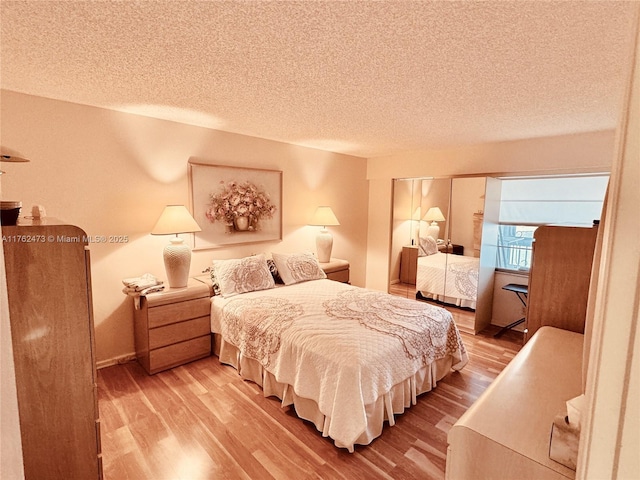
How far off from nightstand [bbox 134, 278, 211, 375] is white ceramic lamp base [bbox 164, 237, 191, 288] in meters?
0.08

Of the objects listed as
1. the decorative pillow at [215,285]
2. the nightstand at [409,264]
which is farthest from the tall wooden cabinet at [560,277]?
the decorative pillow at [215,285]

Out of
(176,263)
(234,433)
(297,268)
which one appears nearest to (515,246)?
(297,268)

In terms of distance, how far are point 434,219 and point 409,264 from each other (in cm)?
81

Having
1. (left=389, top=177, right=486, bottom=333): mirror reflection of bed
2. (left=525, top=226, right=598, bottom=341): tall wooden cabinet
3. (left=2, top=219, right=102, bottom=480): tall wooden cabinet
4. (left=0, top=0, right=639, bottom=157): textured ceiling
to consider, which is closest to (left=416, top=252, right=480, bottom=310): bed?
(left=389, top=177, right=486, bottom=333): mirror reflection of bed

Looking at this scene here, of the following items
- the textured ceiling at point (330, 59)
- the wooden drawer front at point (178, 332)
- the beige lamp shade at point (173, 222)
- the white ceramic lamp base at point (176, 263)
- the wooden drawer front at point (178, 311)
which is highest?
the textured ceiling at point (330, 59)

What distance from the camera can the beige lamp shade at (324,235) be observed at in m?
4.27

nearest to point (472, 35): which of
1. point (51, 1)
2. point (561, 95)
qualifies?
point (561, 95)

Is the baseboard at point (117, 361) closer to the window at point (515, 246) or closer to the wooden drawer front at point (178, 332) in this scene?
the wooden drawer front at point (178, 332)

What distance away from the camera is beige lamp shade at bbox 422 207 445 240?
427cm

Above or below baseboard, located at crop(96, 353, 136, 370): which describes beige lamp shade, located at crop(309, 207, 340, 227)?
above

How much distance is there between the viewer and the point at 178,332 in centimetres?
289

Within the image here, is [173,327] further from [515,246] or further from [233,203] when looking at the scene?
[515,246]

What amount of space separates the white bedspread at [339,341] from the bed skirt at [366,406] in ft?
0.32

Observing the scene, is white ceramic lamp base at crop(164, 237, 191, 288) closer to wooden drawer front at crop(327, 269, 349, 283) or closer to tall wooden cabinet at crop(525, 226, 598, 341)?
wooden drawer front at crop(327, 269, 349, 283)
